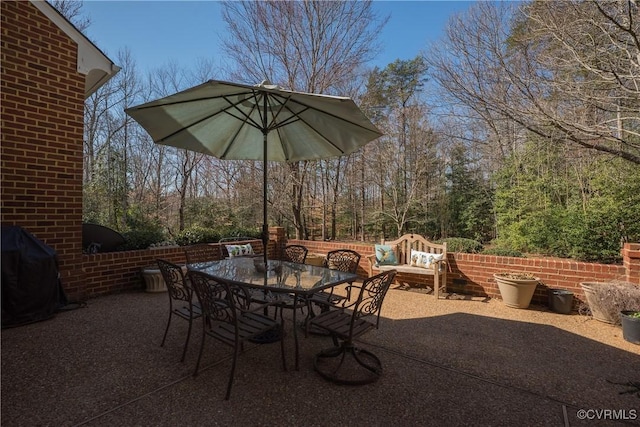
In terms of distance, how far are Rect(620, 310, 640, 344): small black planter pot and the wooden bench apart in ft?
6.95

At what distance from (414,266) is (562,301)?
78.7 inches

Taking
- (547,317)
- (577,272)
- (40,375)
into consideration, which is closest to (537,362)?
(547,317)

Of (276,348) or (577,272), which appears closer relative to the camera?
(276,348)

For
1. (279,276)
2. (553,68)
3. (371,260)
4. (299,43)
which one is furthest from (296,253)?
(299,43)

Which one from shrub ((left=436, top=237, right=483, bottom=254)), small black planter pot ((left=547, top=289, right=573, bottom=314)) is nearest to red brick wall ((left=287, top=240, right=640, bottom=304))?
small black planter pot ((left=547, top=289, right=573, bottom=314))

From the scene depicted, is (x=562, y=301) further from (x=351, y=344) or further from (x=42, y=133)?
(x=42, y=133)

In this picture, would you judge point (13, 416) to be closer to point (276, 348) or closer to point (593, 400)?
point (276, 348)

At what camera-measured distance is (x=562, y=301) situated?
4.30m

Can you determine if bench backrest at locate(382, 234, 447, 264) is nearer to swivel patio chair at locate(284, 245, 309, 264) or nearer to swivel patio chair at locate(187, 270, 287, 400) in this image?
swivel patio chair at locate(284, 245, 309, 264)

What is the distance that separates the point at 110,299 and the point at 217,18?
24.9 feet

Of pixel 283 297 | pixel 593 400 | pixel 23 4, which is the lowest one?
pixel 593 400

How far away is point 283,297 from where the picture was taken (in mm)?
3328

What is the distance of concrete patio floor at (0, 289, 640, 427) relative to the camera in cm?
208

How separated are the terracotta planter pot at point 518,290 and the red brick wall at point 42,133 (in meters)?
6.01
